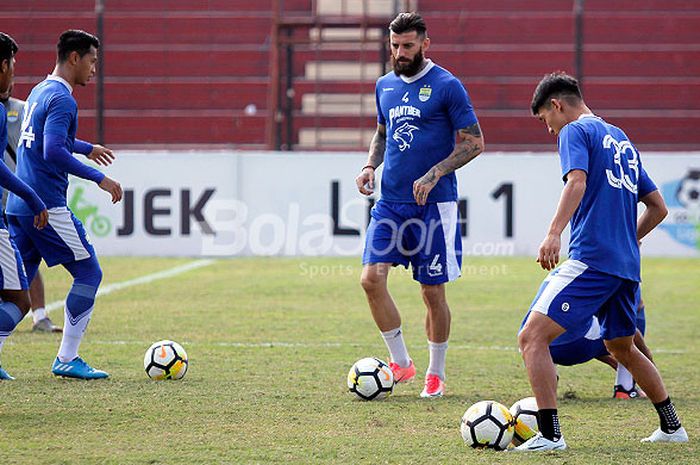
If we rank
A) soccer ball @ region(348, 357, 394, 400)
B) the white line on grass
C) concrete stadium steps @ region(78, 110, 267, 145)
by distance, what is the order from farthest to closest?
1. concrete stadium steps @ region(78, 110, 267, 145)
2. the white line on grass
3. soccer ball @ region(348, 357, 394, 400)

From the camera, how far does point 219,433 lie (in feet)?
18.9

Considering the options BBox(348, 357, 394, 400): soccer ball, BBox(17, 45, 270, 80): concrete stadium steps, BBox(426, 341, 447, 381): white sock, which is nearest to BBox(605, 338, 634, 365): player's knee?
BBox(348, 357, 394, 400): soccer ball

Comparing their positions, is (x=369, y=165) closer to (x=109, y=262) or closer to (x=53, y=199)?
(x=53, y=199)

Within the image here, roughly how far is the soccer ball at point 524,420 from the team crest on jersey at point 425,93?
2237 millimetres

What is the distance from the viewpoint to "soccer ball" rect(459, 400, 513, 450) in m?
5.48

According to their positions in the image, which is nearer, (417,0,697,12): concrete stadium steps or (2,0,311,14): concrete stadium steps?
(417,0,697,12): concrete stadium steps

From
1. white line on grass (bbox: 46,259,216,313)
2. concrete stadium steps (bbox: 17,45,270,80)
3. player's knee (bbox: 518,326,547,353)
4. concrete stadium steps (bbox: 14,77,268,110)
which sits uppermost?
concrete stadium steps (bbox: 17,45,270,80)

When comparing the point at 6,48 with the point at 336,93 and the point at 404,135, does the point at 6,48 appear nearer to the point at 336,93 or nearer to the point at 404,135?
the point at 404,135

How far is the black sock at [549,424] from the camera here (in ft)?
17.8

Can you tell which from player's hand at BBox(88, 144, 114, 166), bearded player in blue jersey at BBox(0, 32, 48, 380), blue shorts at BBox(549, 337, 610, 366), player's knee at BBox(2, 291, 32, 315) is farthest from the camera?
player's hand at BBox(88, 144, 114, 166)

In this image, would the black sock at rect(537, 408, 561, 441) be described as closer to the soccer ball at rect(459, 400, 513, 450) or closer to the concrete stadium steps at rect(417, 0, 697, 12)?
the soccer ball at rect(459, 400, 513, 450)

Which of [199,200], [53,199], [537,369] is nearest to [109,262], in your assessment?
[199,200]

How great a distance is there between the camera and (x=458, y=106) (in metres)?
7.22

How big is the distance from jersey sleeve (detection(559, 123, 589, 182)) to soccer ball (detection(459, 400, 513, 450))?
1191 mm
